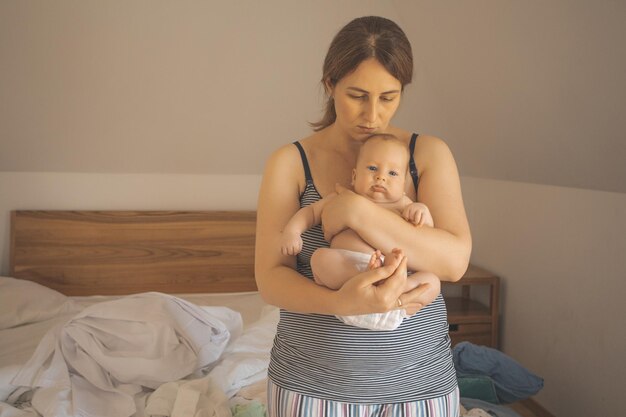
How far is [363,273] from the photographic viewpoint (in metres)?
0.98

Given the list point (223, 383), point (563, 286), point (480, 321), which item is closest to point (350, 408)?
point (223, 383)

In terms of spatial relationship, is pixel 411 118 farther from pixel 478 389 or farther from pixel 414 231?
pixel 414 231

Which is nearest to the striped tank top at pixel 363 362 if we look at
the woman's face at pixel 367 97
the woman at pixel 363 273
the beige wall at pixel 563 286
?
the woman at pixel 363 273

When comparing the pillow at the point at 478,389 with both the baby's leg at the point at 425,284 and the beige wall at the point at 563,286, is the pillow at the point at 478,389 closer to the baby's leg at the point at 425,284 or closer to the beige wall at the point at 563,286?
the beige wall at the point at 563,286

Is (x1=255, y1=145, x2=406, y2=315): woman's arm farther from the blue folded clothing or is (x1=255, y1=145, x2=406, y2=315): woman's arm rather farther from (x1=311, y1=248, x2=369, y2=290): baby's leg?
the blue folded clothing

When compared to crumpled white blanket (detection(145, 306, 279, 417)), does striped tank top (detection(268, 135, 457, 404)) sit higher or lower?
higher

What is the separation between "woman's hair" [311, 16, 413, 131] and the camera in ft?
3.68

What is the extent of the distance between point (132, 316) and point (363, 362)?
1288 mm

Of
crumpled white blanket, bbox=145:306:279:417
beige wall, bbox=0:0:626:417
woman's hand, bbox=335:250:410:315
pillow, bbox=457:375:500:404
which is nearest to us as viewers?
woman's hand, bbox=335:250:410:315

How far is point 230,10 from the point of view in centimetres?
285

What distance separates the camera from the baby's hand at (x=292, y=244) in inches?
42.8

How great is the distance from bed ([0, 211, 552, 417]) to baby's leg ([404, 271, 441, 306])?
958mm

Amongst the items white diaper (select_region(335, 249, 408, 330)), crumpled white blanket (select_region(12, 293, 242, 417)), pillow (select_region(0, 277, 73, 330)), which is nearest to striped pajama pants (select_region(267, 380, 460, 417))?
white diaper (select_region(335, 249, 408, 330))

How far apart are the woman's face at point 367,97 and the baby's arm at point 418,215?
174 millimetres
